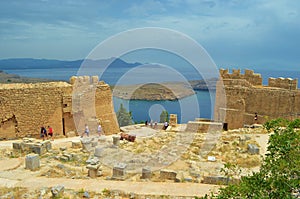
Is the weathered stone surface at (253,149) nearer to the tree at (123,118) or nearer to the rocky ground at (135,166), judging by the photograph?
the rocky ground at (135,166)

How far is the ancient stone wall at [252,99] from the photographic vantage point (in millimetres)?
18625

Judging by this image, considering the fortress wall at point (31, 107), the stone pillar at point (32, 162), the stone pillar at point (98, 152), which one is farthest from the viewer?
the fortress wall at point (31, 107)

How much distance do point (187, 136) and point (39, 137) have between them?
8.52 metres

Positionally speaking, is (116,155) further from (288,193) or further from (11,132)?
(288,193)

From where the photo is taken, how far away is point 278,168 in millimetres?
4496

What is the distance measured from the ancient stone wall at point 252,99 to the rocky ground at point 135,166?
14.3 ft

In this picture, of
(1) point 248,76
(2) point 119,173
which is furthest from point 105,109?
(1) point 248,76

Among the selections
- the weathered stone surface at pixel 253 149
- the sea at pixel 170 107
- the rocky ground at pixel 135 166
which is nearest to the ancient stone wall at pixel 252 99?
the sea at pixel 170 107

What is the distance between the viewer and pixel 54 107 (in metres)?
16.5

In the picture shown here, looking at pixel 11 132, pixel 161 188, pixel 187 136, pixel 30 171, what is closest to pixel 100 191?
pixel 161 188

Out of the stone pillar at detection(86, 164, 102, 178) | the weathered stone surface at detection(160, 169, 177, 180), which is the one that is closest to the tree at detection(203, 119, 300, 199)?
the weathered stone surface at detection(160, 169, 177, 180)

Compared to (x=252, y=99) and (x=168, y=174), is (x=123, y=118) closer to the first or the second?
(x=252, y=99)

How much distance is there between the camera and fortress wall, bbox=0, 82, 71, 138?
15039 mm

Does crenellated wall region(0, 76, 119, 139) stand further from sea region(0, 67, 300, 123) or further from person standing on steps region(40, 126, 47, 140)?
sea region(0, 67, 300, 123)
